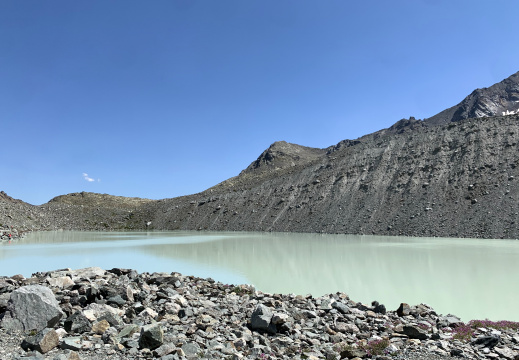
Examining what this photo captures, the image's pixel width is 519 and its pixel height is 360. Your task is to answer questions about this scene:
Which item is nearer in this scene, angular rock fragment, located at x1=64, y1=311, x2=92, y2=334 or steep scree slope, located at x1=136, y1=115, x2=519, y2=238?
angular rock fragment, located at x1=64, y1=311, x2=92, y2=334

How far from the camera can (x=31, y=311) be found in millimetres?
7375

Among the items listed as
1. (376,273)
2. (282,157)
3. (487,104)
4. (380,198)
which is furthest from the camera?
(282,157)

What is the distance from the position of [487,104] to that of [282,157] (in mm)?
83414

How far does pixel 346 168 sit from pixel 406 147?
11.3m

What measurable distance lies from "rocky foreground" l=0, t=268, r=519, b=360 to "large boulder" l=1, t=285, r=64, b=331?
19 millimetres

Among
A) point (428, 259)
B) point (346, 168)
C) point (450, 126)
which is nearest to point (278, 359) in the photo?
point (428, 259)

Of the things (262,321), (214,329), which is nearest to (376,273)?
(262,321)

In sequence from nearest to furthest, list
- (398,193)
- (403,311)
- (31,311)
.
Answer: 1. (31,311)
2. (403,311)
3. (398,193)

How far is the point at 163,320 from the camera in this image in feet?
26.0

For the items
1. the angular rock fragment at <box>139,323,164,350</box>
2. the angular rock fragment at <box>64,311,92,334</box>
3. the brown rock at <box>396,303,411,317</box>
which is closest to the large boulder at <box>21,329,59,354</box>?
the angular rock fragment at <box>64,311,92,334</box>

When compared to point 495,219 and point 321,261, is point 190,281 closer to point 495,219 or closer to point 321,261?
point 321,261

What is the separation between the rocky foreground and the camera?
6.41m

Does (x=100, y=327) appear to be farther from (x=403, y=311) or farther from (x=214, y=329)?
(x=403, y=311)

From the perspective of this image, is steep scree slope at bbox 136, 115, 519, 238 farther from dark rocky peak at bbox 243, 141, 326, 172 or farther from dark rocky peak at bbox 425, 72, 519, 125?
dark rocky peak at bbox 425, 72, 519, 125
